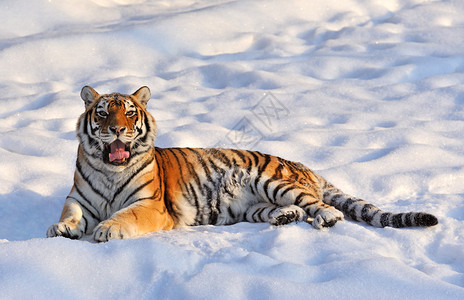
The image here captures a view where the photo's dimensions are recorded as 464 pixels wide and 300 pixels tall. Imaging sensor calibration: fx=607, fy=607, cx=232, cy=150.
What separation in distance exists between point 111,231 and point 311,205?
1.23 m

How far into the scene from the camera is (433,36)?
8.57m

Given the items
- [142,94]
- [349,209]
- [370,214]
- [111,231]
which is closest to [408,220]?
[370,214]

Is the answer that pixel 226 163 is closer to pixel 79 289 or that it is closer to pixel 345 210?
pixel 345 210

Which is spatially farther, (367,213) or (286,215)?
(367,213)

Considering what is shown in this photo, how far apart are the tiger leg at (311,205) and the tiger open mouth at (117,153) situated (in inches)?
39.0

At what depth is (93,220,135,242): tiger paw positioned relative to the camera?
3.21 meters

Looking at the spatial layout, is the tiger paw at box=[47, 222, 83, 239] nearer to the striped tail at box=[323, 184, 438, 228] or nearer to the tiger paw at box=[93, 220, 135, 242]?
the tiger paw at box=[93, 220, 135, 242]

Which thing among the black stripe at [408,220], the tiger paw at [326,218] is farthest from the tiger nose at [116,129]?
the black stripe at [408,220]

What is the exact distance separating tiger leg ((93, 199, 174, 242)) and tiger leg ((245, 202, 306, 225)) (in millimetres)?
553

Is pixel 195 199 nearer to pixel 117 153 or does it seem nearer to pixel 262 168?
pixel 262 168

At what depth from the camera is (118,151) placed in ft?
11.7

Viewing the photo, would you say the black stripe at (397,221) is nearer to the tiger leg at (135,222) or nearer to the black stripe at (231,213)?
the black stripe at (231,213)

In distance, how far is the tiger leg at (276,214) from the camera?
359cm

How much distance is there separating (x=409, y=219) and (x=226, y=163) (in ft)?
4.10
